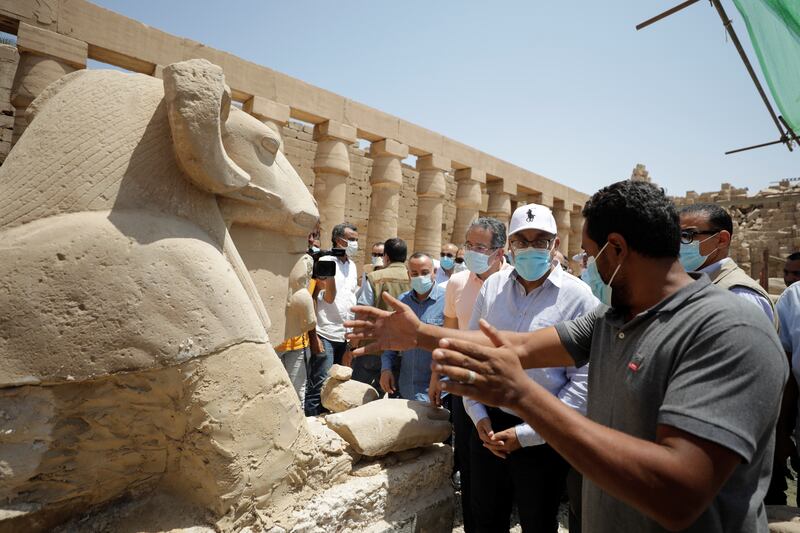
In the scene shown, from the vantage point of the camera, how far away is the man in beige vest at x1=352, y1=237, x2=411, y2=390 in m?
4.63

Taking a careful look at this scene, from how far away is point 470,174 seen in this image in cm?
1160

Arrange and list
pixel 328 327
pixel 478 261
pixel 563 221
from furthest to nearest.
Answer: pixel 563 221 → pixel 328 327 → pixel 478 261

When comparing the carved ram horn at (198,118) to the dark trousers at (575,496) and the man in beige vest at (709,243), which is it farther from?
the man in beige vest at (709,243)

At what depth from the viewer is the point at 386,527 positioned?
7.69 ft

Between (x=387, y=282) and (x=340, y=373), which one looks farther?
(x=387, y=282)

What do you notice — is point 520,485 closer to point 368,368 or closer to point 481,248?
point 481,248

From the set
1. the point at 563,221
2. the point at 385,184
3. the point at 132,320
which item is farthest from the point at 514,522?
the point at 563,221

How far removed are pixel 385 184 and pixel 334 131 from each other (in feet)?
5.48

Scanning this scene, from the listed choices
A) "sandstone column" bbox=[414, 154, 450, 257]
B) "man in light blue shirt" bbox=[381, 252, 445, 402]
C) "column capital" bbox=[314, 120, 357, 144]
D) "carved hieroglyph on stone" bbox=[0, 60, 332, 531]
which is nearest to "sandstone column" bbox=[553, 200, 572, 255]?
"sandstone column" bbox=[414, 154, 450, 257]

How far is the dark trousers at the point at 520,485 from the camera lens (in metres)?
2.36

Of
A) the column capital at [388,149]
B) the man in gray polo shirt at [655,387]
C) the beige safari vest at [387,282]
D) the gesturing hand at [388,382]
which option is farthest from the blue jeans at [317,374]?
the column capital at [388,149]

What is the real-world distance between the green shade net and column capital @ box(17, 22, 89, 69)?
749 centimetres

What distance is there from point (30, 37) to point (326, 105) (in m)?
4.28

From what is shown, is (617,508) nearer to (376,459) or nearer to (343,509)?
(343,509)
